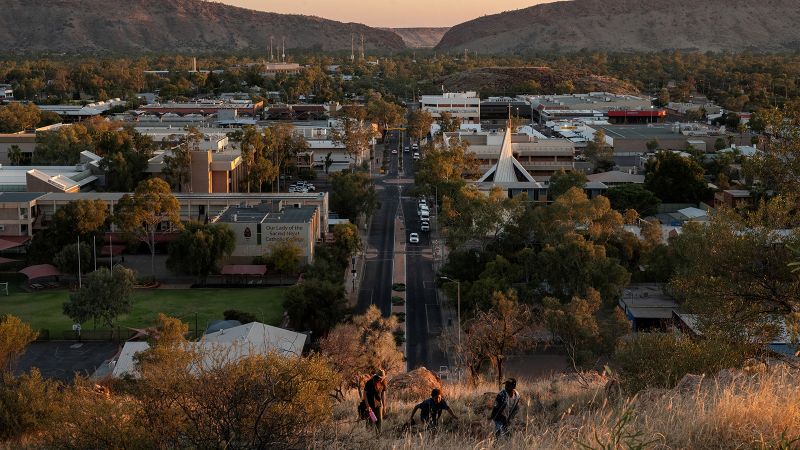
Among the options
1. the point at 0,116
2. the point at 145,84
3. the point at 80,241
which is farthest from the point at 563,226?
the point at 145,84

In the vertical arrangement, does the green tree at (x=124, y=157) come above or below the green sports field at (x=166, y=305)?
above

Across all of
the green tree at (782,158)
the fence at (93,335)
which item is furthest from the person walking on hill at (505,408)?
the fence at (93,335)

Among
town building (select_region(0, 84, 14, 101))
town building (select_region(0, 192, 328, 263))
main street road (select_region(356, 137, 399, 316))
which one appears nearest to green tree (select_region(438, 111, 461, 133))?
main street road (select_region(356, 137, 399, 316))

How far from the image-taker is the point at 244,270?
106 ft

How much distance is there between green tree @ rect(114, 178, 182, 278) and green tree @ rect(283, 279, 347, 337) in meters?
9.81

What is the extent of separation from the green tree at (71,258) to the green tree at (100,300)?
19.4 feet

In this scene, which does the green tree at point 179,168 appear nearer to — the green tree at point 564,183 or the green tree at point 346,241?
the green tree at point 346,241

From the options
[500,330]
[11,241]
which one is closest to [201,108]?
[11,241]

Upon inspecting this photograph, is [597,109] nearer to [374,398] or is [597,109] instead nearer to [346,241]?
[346,241]

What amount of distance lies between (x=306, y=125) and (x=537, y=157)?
22081 millimetres

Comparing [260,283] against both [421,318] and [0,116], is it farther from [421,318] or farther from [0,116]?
[0,116]

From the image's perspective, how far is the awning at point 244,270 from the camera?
3222 centimetres

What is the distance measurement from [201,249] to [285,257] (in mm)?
2862

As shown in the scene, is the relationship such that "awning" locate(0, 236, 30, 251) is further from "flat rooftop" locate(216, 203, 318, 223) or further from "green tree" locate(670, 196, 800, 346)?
"green tree" locate(670, 196, 800, 346)
